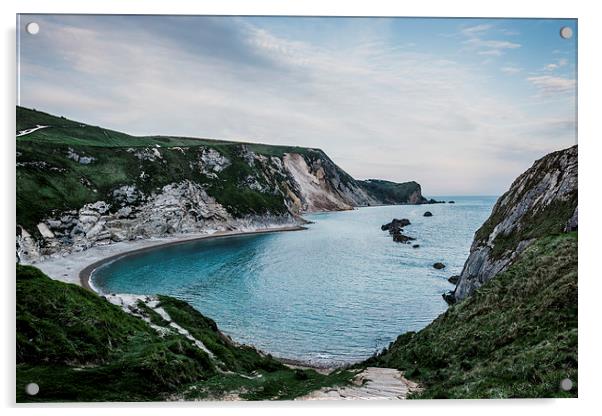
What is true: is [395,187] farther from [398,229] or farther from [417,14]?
[398,229]

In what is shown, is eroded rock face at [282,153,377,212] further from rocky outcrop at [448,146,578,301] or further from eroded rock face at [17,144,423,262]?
rocky outcrop at [448,146,578,301]

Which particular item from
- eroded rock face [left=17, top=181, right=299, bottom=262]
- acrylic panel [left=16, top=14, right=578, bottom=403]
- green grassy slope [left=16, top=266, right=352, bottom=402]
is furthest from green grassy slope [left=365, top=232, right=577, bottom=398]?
eroded rock face [left=17, top=181, right=299, bottom=262]

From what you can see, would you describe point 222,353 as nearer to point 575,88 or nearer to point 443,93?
point 443,93

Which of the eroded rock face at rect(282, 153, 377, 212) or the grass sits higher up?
the eroded rock face at rect(282, 153, 377, 212)

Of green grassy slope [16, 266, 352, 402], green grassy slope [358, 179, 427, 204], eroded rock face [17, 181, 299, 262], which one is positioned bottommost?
green grassy slope [16, 266, 352, 402]

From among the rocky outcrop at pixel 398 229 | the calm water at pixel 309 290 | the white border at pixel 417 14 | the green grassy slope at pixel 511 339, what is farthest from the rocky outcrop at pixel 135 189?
the green grassy slope at pixel 511 339

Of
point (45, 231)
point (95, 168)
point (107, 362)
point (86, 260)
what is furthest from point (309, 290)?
point (95, 168)
